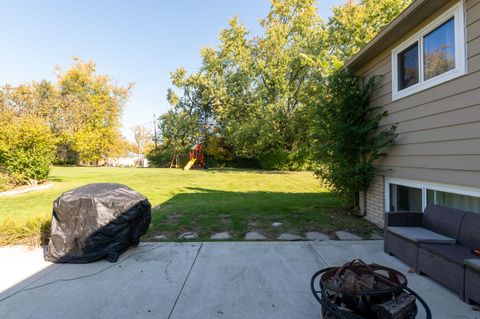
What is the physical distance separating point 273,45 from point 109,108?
855 inches

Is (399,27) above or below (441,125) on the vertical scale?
above

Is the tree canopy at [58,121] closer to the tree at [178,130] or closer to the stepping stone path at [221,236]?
the tree at [178,130]

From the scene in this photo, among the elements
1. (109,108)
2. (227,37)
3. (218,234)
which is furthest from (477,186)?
(109,108)

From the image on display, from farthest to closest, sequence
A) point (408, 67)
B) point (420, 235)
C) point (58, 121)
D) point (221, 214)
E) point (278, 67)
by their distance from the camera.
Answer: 1. point (278, 67)
2. point (58, 121)
3. point (221, 214)
4. point (408, 67)
5. point (420, 235)

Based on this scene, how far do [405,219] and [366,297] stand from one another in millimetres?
2207

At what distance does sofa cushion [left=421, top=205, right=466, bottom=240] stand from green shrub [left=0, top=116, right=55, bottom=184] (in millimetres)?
11950

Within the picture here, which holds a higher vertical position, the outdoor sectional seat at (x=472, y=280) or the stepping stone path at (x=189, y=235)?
the outdoor sectional seat at (x=472, y=280)

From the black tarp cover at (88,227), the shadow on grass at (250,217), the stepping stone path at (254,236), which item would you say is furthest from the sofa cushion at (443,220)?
the black tarp cover at (88,227)

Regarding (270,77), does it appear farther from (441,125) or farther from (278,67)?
(441,125)

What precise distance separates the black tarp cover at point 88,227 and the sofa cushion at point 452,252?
Answer: 376cm

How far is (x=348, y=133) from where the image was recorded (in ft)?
17.2

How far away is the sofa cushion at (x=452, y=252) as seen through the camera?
2.46 m

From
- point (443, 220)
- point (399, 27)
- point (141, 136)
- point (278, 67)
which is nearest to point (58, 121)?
point (278, 67)

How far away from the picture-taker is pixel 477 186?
9.82ft
